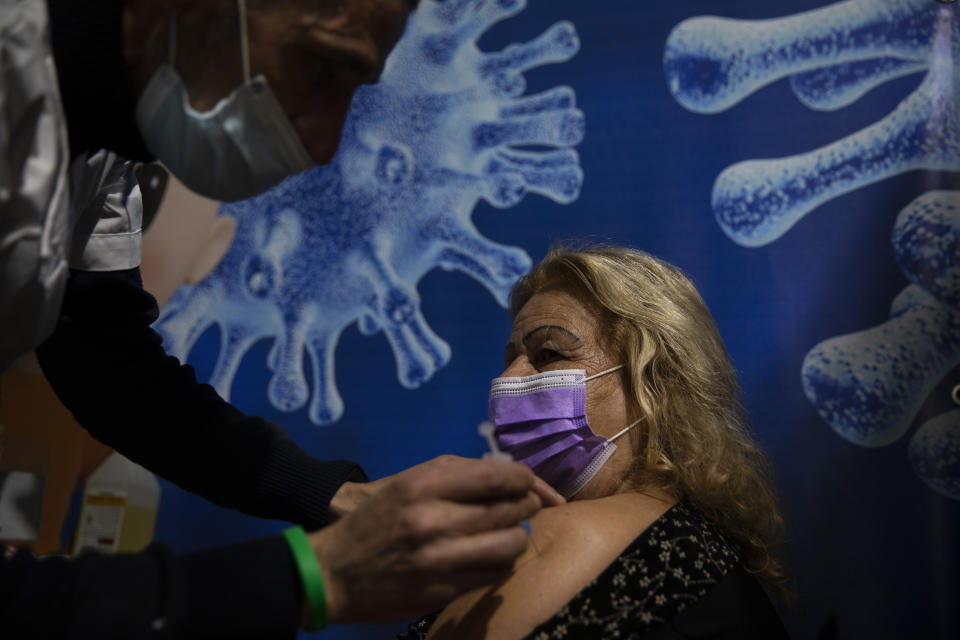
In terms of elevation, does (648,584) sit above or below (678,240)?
below

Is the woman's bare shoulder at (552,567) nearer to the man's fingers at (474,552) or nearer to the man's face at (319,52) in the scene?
the man's fingers at (474,552)

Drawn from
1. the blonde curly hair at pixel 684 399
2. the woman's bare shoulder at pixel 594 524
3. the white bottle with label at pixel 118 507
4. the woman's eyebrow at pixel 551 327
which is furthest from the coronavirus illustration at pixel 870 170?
the white bottle with label at pixel 118 507

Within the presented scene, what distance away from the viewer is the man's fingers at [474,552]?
86 centimetres

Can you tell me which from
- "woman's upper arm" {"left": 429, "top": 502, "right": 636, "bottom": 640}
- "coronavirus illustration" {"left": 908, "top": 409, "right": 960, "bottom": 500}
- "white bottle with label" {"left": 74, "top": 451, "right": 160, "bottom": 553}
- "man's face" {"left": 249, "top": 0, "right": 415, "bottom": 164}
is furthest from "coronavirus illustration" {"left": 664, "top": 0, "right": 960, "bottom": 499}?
"white bottle with label" {"left": 74, "top": 451, "right": 160, "bottom": 553}

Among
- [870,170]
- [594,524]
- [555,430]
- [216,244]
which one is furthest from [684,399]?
[216,244]

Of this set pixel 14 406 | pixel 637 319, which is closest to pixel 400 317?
pixel 637 319

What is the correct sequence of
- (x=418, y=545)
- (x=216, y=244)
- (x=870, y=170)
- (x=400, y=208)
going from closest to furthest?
1. (x=418, y=545)
2. (x=870, y=170)
3. (x=400, y=208)
4. (x=216, y=244)

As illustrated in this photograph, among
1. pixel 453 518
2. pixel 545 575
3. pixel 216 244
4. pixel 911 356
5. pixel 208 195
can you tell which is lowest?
pixel 545 575

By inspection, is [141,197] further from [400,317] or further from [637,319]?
[637,319]

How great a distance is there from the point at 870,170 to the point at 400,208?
4.10 feet

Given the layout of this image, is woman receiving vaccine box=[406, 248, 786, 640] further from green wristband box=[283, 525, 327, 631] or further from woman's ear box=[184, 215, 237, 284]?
woman's ear box=[184, 215, 237, 284]

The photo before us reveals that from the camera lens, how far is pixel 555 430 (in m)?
1.60

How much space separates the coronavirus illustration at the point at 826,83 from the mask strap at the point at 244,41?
1303 mm

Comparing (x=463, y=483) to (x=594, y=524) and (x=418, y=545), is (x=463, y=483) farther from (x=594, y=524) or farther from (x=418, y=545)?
(x=594, y=524)
